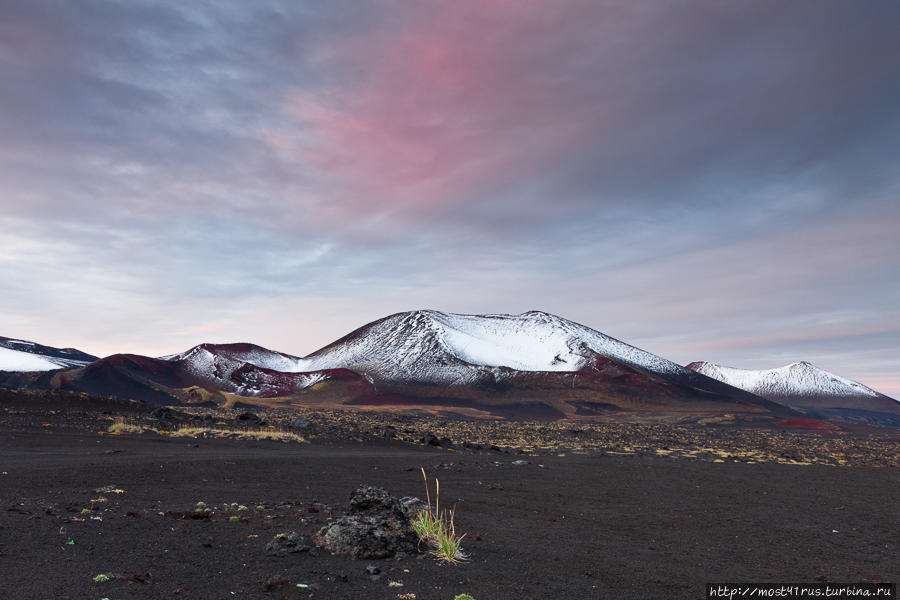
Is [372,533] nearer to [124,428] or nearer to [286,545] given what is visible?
[286,545]

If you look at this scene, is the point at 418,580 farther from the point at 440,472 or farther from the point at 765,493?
the point at 765,493

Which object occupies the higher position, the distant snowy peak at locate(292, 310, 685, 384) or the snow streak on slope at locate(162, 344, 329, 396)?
the distant snowy peak at locate(292, 310, 685, 384)

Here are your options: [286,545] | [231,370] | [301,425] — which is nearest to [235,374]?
[231,370]

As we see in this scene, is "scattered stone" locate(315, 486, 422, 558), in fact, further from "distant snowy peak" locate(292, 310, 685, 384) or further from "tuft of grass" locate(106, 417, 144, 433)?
"distant snowy peak" locate(292, 310, 685, 384)

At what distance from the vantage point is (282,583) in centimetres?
679

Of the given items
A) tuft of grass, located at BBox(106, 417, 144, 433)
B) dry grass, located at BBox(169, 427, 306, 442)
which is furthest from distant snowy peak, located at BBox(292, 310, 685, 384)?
tuft of grass, located at BBox(106, 417, 144, 433)

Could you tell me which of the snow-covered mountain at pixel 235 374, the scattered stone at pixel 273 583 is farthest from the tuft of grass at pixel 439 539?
the snow-covered mountain at pixel 235 374

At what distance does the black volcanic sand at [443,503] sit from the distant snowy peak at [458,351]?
123m

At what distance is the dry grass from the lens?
27.5 m

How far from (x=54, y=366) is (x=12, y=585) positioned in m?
150

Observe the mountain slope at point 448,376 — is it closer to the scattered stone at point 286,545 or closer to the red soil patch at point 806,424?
the red soil patch at point 806,424

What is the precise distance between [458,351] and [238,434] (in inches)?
5513

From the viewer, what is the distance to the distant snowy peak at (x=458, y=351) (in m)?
155

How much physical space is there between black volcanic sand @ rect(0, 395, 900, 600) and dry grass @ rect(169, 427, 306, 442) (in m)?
3.14
